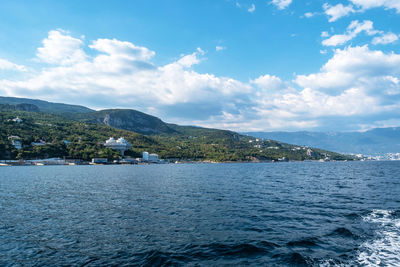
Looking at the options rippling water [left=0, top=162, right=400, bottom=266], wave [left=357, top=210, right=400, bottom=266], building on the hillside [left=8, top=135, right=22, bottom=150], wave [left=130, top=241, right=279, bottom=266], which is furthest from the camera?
building on the hillside [left=8, top=135, right=22, bottom=150]

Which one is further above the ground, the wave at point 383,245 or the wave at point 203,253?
the wave at point 383,245

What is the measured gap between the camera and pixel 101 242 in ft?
62.6

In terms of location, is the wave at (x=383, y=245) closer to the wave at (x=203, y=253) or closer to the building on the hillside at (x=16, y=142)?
the wave at (x=203, y=253)

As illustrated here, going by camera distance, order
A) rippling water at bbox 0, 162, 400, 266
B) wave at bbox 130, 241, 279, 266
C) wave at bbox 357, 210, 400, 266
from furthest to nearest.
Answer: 1. rippling water at bbox 0, 162, 400, 266
2. wave at bbox 357, 210, 400, 266
3. wave at bbox 130, 241, 279, 266

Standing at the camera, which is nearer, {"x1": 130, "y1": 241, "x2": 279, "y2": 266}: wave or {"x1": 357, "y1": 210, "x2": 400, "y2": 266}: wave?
{"x1": 130, "y1": 241, "x2": 279, "y2": 266}: wave

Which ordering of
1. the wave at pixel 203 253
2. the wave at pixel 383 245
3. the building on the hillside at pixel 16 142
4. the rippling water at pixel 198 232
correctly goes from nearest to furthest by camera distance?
the wave at pixel 203 253, the wave at pixel 383 245, the rippling water at pixel 198 232, the building on the hillside at pixel 16 142

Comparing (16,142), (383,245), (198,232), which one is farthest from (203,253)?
(16,142)

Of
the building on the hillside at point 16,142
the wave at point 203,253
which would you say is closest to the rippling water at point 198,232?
the wave at point 203,253

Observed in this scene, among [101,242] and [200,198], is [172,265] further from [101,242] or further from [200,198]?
[200,198]

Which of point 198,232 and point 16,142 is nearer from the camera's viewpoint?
point 198,232

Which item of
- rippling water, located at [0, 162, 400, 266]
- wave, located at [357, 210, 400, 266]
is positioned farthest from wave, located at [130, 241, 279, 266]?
wave, located at [357, 210, 400, 266]

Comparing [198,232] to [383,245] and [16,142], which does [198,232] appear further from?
[16,142]

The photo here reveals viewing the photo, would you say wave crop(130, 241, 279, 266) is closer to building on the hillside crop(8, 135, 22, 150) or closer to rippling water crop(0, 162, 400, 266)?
rippling water crop(0, 162, 400, 266)

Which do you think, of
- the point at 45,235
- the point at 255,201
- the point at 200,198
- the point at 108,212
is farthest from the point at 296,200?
the point at 45,235
